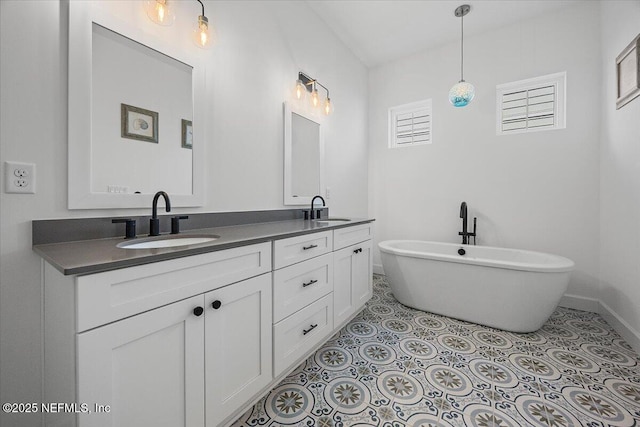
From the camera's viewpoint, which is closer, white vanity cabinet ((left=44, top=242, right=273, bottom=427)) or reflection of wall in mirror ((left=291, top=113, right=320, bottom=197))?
white vanity cabinet ((left=44, top=242, right=273, bottom=427))

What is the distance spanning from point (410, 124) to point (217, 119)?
101 inches

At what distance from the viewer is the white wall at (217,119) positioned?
0.97m

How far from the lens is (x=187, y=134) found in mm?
1508

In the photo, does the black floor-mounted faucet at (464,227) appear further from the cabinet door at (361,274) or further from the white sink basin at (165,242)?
the white sink basin at (165,242)

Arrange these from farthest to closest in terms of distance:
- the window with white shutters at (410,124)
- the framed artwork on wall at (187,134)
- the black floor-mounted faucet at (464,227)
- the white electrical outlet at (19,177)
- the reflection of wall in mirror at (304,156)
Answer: the window with white shutters at (410,124) < the black floor-mounted faucet at (464,227) < the reflection of wall in mirror at (304,156) < the framed artwork on wall at (187,134) < the white electrical outlet at (19,177)

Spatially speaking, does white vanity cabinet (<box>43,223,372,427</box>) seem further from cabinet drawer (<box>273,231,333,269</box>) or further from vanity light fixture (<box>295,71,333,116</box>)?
vanity light fixture (<box>295,71,333,116</box>)

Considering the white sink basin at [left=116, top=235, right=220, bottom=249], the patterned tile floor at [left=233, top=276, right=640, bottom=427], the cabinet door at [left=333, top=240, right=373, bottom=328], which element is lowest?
the patterned tile floor at [left=233, top=276, right=640, bottom=427]

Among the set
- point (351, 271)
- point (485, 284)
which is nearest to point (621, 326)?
point (485, 284)

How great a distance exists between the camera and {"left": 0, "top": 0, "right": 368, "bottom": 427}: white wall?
965 millimetres

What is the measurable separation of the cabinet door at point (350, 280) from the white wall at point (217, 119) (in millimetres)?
701

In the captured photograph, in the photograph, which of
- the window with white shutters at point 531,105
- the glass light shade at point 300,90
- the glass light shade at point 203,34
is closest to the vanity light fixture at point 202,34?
the glass light shade at point 203,34

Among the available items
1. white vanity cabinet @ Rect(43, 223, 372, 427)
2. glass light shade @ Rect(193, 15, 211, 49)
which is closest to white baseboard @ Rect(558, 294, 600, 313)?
white vanity cabinet @ Rect(43, 223, 372, 427)

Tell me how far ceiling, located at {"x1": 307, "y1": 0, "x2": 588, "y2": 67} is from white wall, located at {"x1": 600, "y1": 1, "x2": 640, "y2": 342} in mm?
652

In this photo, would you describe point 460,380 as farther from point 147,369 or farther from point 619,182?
point 619,182
